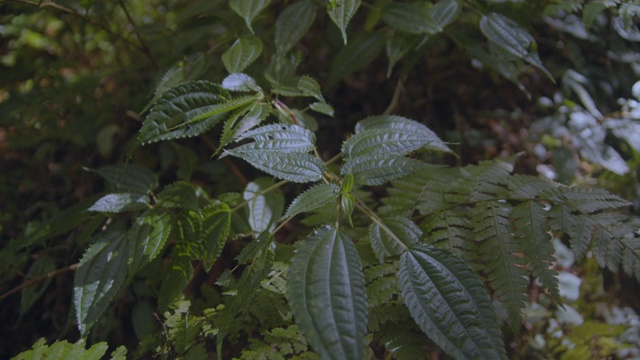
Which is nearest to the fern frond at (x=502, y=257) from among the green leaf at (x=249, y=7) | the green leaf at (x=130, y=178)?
the green leaf at (x=249, y=7)

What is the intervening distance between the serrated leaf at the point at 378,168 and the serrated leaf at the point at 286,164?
9cm

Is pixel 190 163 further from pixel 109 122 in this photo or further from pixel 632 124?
pixel 632 124

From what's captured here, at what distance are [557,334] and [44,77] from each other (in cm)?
274

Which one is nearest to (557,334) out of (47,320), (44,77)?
(47,320)

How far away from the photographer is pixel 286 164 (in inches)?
42.3

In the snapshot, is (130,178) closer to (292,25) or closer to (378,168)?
(292,25)

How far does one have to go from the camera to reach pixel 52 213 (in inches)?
71.9

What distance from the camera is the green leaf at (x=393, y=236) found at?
110 centimetres

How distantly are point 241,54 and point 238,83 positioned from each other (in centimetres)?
21

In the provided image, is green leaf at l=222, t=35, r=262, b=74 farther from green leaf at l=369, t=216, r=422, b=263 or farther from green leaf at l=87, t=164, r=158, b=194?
green leaf at l=369, t=216, r=422, b=263

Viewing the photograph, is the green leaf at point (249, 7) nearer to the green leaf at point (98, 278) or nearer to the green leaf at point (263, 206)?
the green leaf at point (263, 206)

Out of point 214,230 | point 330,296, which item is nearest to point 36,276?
point 214,230

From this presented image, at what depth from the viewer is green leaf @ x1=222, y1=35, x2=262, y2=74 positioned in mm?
1444

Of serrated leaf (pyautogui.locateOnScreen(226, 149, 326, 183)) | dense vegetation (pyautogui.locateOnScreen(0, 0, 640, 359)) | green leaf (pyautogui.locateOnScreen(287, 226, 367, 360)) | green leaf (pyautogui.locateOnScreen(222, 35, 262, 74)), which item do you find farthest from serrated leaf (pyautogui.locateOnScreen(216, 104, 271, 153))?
green leaf (pyautogui.locateOnScreen(287, 226, 367, 360))
